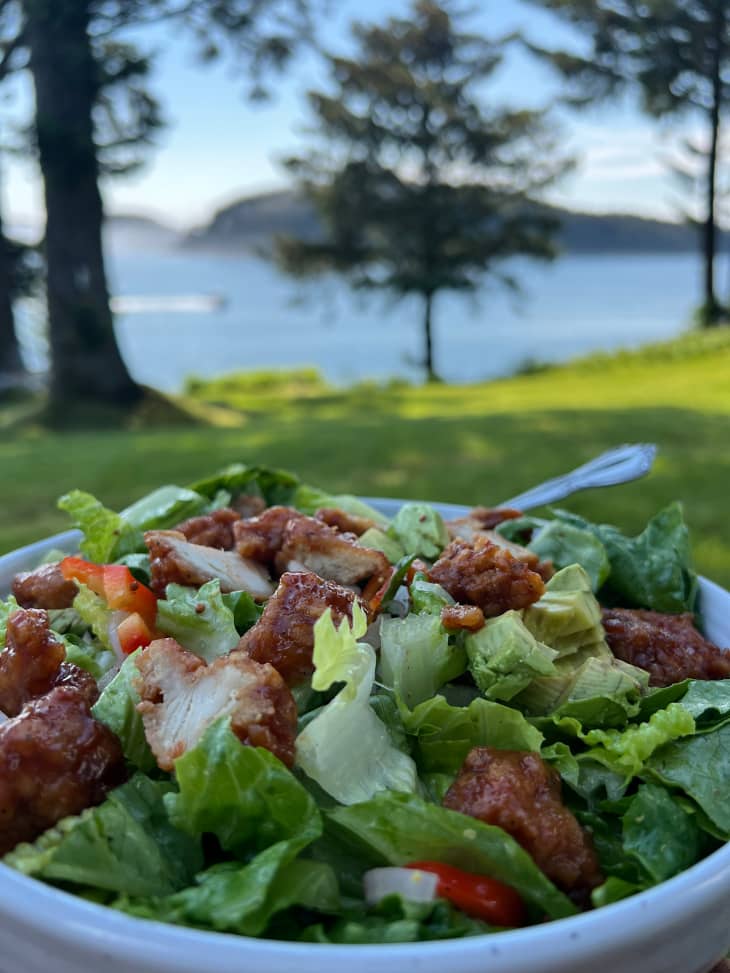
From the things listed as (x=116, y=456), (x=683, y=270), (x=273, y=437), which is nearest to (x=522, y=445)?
(x=273, y=437)

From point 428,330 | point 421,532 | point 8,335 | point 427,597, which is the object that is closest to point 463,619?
point 427,597

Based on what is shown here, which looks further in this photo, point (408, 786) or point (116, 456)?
point (116, 456)

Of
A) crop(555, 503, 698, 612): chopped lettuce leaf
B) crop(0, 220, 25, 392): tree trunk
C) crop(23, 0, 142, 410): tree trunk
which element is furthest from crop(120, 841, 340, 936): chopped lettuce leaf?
crop(0, 220, 25, 392): tree trunk

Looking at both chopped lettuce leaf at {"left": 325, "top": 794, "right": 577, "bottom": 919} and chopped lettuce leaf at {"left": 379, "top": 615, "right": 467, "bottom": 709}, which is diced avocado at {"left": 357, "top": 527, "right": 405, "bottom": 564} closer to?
chopped lettuce leaf at {"left": 379, "top": 615, "right": 467, "bottom": 709}

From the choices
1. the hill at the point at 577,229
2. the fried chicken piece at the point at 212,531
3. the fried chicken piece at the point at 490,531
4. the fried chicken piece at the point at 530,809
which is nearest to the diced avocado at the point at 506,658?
the fried chicken piece at the point at 530,809

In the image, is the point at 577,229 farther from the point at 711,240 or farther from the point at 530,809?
the point at 530,809

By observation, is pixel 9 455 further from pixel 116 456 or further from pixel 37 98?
pixel 37 98

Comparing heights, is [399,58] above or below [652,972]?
above
